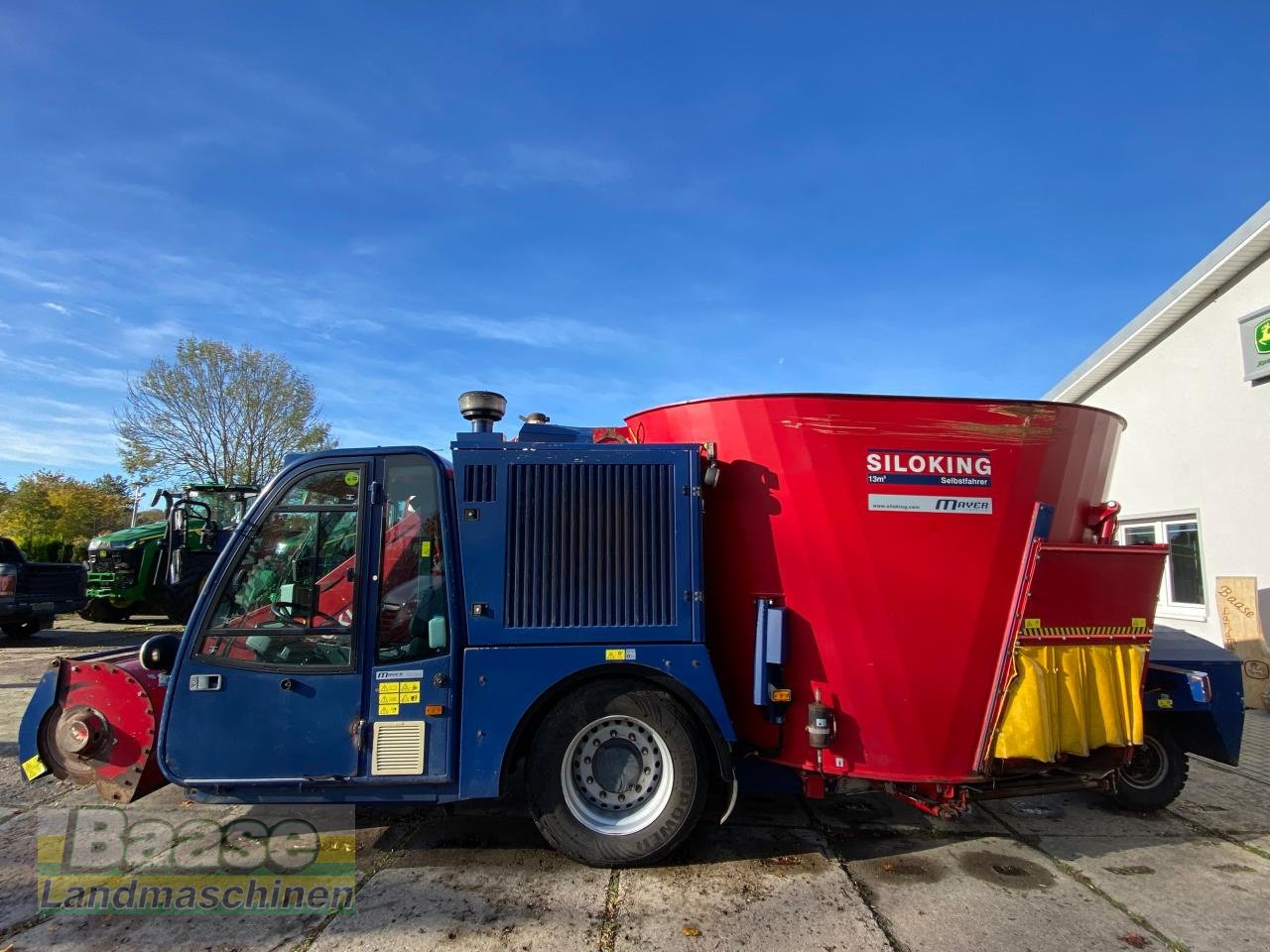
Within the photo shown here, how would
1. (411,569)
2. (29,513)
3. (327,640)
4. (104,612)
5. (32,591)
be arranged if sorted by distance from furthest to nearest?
(29,513) → (104,612) → (32,591) → (411,569) → (327,640)

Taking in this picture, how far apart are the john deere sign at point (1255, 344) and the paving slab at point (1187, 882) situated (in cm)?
633

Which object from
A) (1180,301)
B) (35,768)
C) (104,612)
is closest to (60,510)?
(104,612)

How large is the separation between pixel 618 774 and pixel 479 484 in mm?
1813

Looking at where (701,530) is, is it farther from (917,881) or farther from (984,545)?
(917,881)

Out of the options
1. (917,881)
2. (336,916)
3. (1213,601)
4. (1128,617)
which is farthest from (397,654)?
(1213,601)

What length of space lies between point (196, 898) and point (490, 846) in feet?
4.92

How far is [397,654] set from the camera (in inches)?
150

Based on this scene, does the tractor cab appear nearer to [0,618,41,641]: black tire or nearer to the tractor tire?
[0,618,41,641]: black tire

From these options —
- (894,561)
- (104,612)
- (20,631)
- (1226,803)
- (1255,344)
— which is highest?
(1255,344)

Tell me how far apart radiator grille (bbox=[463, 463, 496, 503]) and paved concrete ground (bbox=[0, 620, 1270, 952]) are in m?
2.04

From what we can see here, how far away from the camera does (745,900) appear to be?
3.52 m

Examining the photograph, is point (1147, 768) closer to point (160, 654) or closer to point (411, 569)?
point (411, 569)

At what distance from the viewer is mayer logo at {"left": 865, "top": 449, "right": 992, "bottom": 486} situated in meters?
3.86

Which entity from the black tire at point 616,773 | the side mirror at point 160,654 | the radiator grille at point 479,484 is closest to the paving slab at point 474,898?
the black tire at point 616,773
